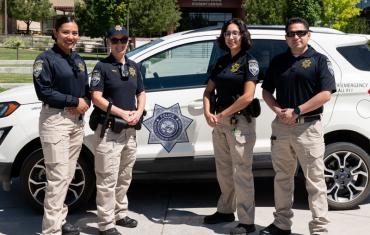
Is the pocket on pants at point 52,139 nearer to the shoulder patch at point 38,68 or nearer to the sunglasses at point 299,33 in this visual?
the shoulder patch at point 38,68

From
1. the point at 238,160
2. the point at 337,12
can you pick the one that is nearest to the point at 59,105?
the point at 238,160

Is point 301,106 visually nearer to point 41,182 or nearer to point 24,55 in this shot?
point 41,182

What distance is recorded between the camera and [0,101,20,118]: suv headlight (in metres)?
4.61

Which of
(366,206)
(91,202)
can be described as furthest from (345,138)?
(91,202)

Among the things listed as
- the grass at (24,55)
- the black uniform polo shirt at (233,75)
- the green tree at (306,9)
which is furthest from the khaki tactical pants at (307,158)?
the green tree at (306,9)

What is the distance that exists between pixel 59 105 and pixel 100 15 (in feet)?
100

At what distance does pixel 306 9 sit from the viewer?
3108 centimetres

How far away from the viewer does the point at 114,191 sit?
427cm

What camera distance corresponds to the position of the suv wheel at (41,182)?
15.3 feet

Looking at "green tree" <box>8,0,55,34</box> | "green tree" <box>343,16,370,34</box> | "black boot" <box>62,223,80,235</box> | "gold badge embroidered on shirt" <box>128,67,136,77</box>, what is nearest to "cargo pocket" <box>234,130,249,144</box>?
"gold badge embroidered on shirt" <box>128,67,136,77</box>

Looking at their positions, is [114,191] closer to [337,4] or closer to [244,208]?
[244,208]

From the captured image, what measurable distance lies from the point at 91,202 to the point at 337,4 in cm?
2999

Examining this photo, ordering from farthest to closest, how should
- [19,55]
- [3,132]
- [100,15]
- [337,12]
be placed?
[100,15], [337,12], [19,55], [3,132]

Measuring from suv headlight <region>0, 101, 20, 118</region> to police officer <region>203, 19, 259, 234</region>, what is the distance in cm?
176
